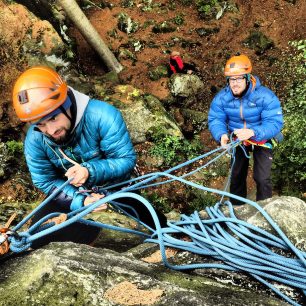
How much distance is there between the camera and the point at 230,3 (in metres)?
12.5

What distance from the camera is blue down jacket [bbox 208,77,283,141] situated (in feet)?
14.4

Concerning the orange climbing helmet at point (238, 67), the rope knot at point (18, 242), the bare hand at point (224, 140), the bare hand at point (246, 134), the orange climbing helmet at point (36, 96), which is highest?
the orange climbing helmet at point (36, 96)

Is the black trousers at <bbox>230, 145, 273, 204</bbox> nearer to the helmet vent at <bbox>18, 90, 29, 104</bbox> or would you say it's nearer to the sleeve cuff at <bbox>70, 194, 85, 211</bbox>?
the sleeve cuff at <bbox>70, 194, 85, 211</bbox>

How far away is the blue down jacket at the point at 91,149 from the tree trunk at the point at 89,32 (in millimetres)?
6895

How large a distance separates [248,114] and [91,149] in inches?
88.9

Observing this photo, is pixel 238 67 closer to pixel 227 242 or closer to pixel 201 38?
pixel 227 242

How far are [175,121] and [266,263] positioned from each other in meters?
7.71

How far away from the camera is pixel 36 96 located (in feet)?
8.44

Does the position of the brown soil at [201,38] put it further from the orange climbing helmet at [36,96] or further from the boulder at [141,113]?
the orange climbing helmet at [36,96]

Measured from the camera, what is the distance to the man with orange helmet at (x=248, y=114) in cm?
439

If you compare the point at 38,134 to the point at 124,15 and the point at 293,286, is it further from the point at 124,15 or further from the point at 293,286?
the point at 124,15

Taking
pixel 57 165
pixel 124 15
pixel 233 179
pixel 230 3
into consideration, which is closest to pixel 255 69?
pixel 230 3

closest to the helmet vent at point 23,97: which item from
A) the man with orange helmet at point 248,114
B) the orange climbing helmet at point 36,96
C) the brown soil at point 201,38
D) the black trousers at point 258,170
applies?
the orange climbing helmet at point 36,96

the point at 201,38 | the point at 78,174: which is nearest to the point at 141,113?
the point at 201,38
